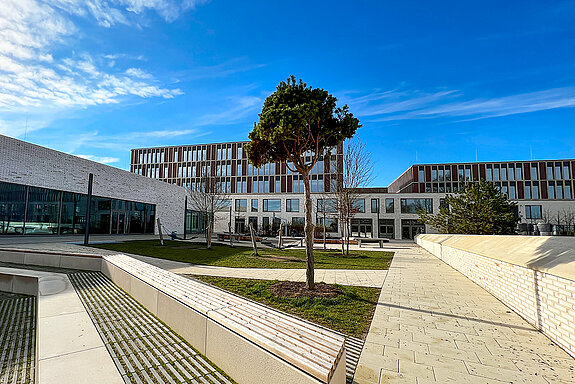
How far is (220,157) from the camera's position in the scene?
190ft

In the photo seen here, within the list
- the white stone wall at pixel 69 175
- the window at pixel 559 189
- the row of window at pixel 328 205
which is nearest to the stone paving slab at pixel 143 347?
the white stone wall at pixel 69 175

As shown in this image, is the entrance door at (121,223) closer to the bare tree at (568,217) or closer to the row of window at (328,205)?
the row of window at (328,205)

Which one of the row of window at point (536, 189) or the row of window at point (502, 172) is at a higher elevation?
the row of window at point (502, 172)

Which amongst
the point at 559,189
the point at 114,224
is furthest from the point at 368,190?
the point at 114,224

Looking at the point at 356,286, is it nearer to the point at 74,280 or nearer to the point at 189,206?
the point at 74,280

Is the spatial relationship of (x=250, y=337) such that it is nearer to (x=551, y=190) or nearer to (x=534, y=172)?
(x=551, y=190)

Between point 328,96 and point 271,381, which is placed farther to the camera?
point 328,96

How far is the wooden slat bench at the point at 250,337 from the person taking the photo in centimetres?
274

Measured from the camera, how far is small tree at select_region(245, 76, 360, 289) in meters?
7.22

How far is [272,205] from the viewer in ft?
171

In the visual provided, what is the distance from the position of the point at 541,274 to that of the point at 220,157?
183 ft

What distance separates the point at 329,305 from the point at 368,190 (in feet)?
161

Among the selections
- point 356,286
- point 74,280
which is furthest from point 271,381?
point 74,280

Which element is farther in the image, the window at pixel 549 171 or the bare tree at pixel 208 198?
the window at pixel 549 171
